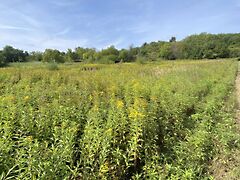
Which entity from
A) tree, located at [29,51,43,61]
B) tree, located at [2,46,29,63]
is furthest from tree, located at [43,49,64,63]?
tree, located at [2,46,29,63]

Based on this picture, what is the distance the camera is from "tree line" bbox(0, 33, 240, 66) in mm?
41750

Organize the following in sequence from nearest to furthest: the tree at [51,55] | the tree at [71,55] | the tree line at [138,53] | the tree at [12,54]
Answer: the tree at [51,55] < the tree line at [138,53] < the tree at [12,54] < the tree at [71,55]

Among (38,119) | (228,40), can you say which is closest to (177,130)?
(38,119)

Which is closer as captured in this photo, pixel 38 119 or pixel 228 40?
pixel 38 119

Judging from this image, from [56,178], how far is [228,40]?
308 ft

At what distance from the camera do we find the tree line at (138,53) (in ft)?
137

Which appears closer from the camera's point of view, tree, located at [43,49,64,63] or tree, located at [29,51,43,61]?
tree, located at [43,49,64,63]

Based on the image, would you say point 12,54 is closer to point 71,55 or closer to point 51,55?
point 71,55

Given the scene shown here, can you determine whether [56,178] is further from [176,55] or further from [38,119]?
[176,55]

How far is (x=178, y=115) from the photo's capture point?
491 cm

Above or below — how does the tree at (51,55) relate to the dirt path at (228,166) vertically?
above

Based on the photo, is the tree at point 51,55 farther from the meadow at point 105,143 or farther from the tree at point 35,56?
the meadow at point 105,143

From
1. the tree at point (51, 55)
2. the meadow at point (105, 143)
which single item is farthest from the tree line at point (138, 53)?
the meadow at point (105, 143)

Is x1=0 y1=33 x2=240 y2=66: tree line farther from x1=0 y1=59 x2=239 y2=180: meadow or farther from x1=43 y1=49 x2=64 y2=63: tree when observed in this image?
x1=0 y1=59 x2=239 y2=180: meadow
